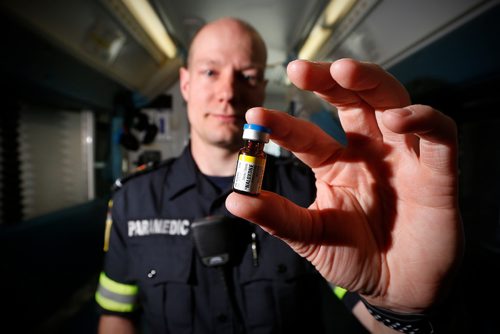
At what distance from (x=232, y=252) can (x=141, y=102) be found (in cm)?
264

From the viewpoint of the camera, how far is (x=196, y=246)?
1087mm

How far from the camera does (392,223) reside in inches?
25.3

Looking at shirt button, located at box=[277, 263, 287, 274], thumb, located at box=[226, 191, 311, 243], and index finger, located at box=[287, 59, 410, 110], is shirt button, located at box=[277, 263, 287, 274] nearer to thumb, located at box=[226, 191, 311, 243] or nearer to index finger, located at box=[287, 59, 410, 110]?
thumb, located at box=[226, 191, 311, 243]

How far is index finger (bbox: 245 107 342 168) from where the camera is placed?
1.81 feet

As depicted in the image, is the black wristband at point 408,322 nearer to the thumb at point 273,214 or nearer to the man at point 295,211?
the man at point 295,211

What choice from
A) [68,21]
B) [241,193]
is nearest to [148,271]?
[241,193]

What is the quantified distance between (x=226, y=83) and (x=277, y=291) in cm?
96

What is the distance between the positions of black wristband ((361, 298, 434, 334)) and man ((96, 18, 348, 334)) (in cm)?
48

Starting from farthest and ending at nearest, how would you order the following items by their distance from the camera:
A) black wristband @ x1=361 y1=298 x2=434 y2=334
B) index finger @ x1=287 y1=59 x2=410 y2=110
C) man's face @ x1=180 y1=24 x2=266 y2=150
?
man's face @ x1=180 y1=24 x2=266 y2=150, black wristband @ x1=361 y1=298 x2=434 y2=334, index finger @ x1=287 y1=59 x2=410 y2=110

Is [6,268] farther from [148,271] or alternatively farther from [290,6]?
[290,6]

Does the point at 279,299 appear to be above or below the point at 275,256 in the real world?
below

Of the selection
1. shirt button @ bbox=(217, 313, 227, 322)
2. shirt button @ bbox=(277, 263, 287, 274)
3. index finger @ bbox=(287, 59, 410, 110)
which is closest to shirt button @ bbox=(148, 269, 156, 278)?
shirt button @ bbox=(217, 313, 227, 322)

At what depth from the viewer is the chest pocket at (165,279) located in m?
1.08

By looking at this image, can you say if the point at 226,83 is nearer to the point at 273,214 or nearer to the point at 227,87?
the point at 227,87
